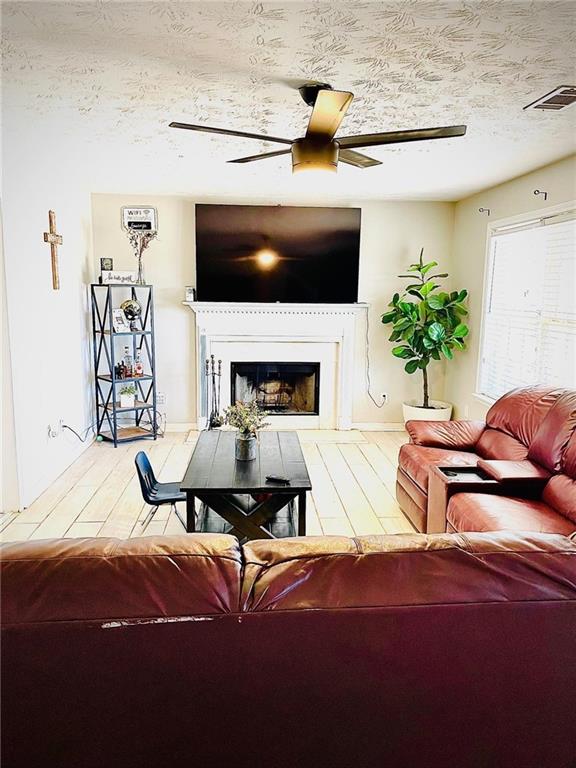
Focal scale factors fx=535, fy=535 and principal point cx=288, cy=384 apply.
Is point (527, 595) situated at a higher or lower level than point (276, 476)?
higher

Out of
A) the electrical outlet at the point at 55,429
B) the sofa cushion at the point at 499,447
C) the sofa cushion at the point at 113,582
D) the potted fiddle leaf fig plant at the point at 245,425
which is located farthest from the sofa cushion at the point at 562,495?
the electrical outlet at the point at 55,429

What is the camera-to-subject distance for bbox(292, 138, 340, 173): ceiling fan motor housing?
7.91 ft

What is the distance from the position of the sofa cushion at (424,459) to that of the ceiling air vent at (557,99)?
6.85 feet

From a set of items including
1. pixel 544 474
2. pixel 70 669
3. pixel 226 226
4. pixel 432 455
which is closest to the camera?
pixel 70 669

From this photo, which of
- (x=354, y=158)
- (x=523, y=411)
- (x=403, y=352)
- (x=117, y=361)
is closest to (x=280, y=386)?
(x=403, y=352)

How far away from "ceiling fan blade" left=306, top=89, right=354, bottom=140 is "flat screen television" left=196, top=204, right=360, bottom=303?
11.2 feet

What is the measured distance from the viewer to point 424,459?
141 inches

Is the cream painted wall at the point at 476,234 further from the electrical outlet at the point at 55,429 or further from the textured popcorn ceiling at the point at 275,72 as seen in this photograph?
the electrical outlet at the point at 55,429

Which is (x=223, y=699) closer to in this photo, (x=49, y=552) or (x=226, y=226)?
(x=49, y=552)

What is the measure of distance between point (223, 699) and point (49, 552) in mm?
508

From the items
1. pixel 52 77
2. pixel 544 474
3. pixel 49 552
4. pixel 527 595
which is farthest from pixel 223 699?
pixel 52 77

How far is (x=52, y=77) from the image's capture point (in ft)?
8.14

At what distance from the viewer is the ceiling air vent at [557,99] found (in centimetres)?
256

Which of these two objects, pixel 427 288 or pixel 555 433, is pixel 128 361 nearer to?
pixel 427 288
